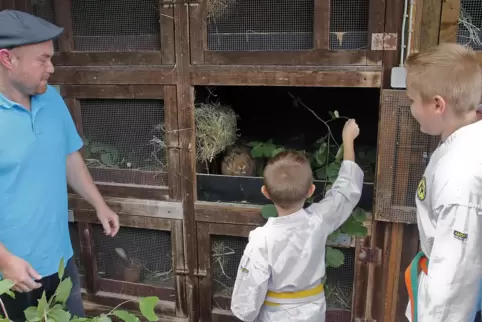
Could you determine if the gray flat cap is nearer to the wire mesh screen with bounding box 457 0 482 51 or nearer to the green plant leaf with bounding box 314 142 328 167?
the green plant leaf with bounding box 314 142 328 167

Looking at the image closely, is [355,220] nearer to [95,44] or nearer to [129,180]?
[129,180]

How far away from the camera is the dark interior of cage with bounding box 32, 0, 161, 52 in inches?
69.4

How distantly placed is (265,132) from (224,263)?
2.42ft

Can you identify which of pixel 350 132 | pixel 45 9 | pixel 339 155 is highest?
pixel 45 9

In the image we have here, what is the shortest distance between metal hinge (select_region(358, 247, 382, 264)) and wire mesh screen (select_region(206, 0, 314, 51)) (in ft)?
2.50

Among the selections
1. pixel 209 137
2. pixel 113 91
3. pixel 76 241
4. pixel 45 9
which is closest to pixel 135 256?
pixel 76 241

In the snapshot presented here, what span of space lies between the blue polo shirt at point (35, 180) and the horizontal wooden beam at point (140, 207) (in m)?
0.37

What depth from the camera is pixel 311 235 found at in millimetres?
1417

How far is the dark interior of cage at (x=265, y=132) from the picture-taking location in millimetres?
1805

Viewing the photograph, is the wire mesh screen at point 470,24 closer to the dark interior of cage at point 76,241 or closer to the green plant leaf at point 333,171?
the green plant leaf at point 333,171

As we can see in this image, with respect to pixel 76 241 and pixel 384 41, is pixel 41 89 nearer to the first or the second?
pixel 76 241

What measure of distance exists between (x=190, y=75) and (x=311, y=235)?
733mm

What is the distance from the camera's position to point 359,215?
65.4 inches

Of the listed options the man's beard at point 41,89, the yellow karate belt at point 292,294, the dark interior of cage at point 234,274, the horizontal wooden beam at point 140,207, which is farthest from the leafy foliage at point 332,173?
the man's beard at point 41,89
